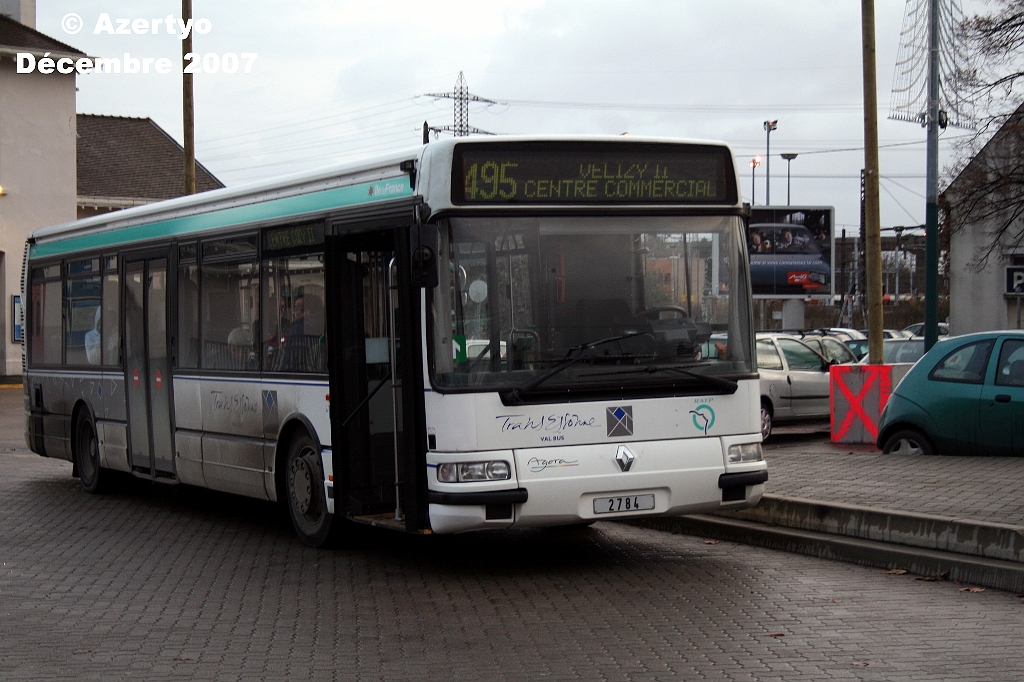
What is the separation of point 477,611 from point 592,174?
3.12m

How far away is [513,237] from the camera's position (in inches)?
340

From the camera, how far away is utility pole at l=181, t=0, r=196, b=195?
24844 mm

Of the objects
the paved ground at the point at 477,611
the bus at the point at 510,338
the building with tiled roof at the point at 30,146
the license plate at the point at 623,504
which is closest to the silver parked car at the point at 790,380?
the paved ground at the point at 477,611

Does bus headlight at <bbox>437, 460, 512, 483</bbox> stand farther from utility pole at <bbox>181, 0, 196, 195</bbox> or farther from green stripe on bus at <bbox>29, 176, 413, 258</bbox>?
utility pole at <bbox>181, 0, 196, 195</bbox>

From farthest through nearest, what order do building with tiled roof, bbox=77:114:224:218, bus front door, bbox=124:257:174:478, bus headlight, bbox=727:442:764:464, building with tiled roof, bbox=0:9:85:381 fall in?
building with tiled roof, bbox=77:114:224:218 → building with tiled roof, bbox=0:9:85:381 → bus front door, bbox=124:257:174:478 → bus headlight, bbox=727:442:764:464

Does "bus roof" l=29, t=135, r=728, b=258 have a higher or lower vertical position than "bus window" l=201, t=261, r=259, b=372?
higher

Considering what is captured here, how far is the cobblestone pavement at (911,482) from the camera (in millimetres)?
10031

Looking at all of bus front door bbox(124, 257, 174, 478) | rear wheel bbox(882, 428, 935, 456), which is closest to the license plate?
bus front door bbox(124, 257, 174, 478)

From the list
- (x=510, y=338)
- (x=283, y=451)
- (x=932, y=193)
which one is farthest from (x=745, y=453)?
A: (x=932, y=193)

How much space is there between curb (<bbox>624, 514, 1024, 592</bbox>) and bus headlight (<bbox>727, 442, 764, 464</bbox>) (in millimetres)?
1081

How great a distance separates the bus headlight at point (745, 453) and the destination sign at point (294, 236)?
141 inches

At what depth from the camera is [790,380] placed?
67.4 ft

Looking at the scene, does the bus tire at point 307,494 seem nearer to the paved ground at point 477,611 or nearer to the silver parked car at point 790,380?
the paved ground at point 477,611

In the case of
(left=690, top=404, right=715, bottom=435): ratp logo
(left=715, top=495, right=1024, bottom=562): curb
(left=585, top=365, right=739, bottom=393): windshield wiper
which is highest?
(left=585, top=365, right=739, bottom=393): windshield wiper
